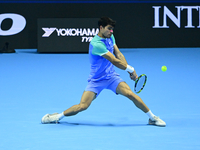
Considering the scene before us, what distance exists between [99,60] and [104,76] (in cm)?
25

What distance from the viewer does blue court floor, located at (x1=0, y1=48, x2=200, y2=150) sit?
5.11 m

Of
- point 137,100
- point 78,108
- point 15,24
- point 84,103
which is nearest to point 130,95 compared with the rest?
point 137,100

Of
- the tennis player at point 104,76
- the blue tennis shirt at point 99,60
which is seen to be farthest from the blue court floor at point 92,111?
the blue tennis shirt at point 99,60

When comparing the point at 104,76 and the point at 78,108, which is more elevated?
the point at 104,76

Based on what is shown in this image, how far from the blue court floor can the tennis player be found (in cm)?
23

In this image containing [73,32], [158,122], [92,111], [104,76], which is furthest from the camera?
[73,32]

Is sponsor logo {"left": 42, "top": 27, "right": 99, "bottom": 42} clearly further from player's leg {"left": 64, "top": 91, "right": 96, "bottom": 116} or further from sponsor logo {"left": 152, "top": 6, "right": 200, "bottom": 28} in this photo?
player's leg {"left": 64, "top": 91, "right": 96, "bottom": 116}

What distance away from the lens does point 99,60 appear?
5867 millimetres

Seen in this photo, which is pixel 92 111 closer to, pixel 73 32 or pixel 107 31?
pixel 107 31

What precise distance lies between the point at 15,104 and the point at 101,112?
171 cm

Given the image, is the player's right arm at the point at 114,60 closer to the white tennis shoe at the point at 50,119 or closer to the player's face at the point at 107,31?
the player's face at the point at 107,31

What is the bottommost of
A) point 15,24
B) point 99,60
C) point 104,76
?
point 104,76

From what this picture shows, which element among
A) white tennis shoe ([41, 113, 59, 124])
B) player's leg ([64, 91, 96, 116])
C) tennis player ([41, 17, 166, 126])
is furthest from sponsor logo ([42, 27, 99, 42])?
player's leg ([64, 91, 96, 116])

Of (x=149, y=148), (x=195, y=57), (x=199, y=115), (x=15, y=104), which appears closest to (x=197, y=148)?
(x=149, y=148)
